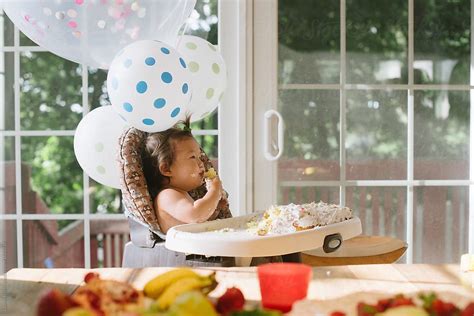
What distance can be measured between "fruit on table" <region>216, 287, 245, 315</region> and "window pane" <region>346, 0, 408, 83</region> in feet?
7.59

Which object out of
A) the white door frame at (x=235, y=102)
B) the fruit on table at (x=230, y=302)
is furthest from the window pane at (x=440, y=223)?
the fruit on table at (x=230, y=302)

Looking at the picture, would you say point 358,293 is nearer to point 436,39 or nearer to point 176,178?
point 176,178

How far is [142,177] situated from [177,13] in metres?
0.61

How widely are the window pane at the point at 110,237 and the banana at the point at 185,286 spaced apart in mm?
3698

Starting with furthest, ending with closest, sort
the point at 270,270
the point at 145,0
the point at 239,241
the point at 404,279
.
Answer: the point at 145,0, the point at 239,241, the point at 404,279, the point at 270,270

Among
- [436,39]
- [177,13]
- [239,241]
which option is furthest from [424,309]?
[436,39]

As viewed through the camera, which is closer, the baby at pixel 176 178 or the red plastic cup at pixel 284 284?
the red plastic cup at pixel 284 284

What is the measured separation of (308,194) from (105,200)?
126 cm

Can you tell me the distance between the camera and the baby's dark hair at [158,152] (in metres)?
2.52

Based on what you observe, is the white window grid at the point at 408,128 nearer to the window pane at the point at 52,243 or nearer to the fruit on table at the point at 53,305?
the window pane at the point at 52,243

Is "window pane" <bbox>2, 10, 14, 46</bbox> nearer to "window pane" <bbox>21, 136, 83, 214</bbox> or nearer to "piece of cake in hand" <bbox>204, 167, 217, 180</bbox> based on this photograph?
"window pane" <bbox>21, 136, 83, 214</bbox>

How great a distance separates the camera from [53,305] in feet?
2.84

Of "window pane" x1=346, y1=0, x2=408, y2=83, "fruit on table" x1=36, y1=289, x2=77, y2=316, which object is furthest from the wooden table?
"window pane" x1=346, y1=0, x2=408, y2=83

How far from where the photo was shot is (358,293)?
138 cm
